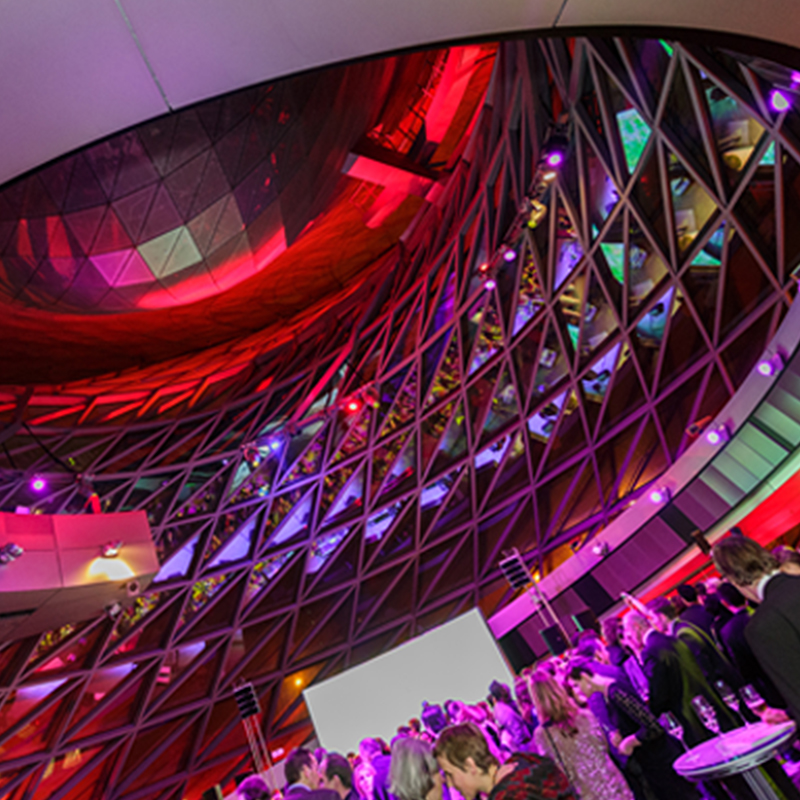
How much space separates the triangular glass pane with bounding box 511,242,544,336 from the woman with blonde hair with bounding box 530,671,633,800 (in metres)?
16.3

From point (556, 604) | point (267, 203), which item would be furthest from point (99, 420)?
point (556, 604)

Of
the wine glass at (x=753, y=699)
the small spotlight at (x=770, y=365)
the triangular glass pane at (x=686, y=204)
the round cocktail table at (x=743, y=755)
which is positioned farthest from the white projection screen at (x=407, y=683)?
the round cocktail table at (x=743, y=755)

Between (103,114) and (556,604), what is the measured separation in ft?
69.9

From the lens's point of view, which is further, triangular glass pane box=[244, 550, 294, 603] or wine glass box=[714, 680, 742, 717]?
triangular glass pane box=[244, 550, 294, 603]

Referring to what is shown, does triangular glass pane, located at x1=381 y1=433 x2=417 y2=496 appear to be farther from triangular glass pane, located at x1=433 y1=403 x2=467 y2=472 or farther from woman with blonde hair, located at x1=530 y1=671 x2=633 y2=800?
woman with blonde hair, located at x1=530 y1=671 x2=633 y2=800

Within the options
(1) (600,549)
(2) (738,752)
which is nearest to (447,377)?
(1) (600,549)

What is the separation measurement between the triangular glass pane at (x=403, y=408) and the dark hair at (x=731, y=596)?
1780 centimetres

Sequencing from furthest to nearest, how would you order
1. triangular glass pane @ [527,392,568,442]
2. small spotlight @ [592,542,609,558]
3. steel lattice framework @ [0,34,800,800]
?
triangular glass pane @ [527,392,568,442]
small spotlight @ [592,542,609,558]
steel lattice framework @ [0,34,800,800]

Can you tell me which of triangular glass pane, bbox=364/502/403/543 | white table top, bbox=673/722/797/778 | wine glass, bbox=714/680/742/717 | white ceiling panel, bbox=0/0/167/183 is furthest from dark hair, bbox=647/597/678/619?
triangular glass pane, bbox=364/502/403/543

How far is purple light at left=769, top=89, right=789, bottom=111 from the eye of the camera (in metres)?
10.4

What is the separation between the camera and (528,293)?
20609 mm

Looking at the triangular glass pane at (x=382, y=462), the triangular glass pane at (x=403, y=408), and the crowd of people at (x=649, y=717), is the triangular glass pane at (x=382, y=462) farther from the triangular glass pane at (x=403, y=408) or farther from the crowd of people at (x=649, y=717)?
the crowd of people at (x=649, y=717)

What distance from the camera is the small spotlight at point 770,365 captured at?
12112mm

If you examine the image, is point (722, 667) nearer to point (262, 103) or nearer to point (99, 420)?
point (262, 103)
